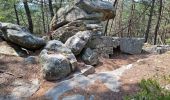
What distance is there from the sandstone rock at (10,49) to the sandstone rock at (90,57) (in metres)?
2.35

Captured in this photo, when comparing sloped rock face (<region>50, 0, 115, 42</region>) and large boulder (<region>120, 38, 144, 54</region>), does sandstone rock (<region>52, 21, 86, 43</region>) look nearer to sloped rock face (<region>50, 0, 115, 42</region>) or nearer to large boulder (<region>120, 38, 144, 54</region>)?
sloped rock face (<region>50, 0, 115, 42</region>)

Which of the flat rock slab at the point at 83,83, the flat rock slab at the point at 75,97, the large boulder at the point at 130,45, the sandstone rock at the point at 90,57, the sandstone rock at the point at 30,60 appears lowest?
the large boulder at the point at 130,45

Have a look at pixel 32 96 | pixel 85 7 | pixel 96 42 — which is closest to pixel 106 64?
pixel 96 42

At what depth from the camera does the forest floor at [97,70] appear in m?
6.80

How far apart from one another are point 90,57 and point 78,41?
801mm

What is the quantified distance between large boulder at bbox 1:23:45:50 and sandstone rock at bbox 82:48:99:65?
1.73 metres

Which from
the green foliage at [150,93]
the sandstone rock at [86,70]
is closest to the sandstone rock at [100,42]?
the sandstone rock at [86,70]

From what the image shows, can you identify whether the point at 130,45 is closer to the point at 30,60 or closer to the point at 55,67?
the point at 30,60

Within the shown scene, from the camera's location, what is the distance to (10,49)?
9.78m

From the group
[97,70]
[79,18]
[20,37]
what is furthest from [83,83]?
[79,18]

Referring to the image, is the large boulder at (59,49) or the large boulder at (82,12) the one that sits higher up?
the large boulder at (82,12)

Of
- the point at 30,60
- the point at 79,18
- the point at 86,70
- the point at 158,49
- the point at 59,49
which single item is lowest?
the point at 158,49

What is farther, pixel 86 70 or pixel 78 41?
pixel 78 41

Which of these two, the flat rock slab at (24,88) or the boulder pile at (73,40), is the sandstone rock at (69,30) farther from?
the flat rock slab at (24,88)
